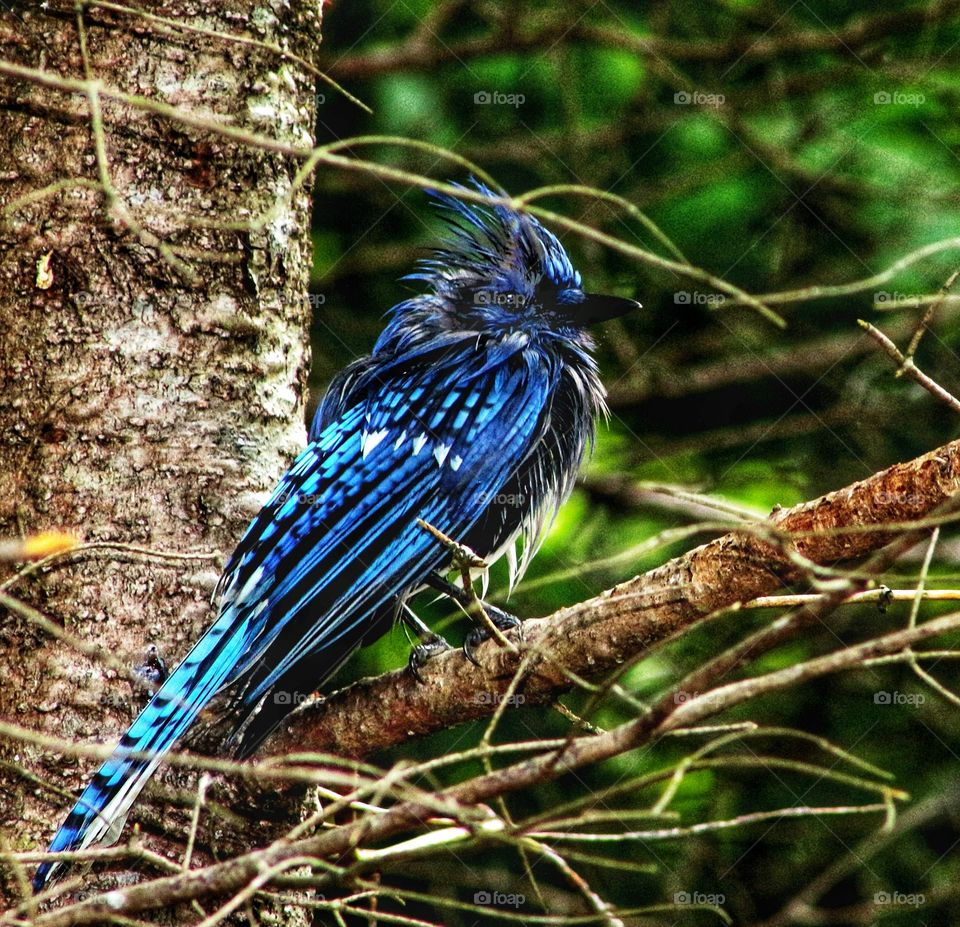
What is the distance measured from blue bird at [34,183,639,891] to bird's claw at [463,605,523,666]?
0.01 meters

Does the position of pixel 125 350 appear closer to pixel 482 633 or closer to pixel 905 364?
pixel 482 633

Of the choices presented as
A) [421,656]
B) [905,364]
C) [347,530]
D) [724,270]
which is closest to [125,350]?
[347,530]

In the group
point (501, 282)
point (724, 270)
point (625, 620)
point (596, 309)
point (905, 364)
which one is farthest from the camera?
point (724, 270)

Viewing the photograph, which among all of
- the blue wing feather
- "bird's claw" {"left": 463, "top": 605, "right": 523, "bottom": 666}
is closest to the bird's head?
the blue wing feather

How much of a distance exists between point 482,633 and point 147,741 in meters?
0.88

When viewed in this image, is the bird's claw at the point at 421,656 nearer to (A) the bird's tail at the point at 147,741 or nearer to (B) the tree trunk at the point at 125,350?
(A) the bird's tail at the point at 147,741

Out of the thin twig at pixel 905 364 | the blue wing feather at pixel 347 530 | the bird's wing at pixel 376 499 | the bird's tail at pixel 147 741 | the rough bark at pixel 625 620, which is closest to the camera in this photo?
the thin twig at pixel 905 364

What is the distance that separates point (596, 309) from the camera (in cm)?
427

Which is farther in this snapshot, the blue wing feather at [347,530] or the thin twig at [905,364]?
the blue wing feather at [347,530]

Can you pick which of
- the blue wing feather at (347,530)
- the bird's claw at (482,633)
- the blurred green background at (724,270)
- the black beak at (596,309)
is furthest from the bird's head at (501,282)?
the bird's claw at (482,633)

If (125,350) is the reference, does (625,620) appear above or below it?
below

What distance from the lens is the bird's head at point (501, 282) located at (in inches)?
170

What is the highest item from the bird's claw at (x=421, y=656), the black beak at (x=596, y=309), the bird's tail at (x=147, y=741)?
the black beak at (x=596, y=309)

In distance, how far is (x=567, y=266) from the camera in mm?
4426
